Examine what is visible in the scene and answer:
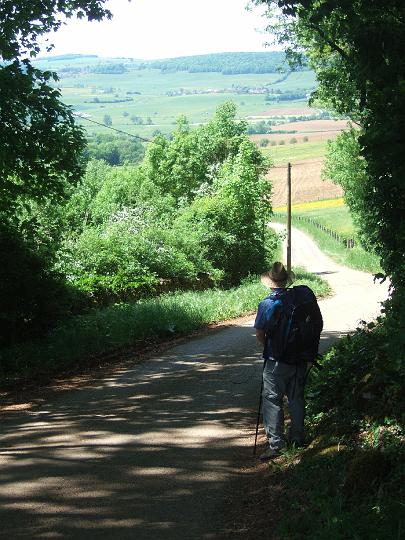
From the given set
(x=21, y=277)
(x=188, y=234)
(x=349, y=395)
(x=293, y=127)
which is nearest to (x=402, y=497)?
(x=349, y=395)

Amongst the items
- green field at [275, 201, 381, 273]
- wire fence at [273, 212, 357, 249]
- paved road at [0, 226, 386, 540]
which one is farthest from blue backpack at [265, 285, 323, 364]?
wire fence at [273, 212, 357, 249]

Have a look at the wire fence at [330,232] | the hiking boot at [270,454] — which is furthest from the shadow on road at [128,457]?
the wire fence at [330,232]

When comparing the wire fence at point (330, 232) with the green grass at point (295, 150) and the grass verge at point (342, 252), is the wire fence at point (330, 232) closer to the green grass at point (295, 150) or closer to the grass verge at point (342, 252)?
the grass verge at point (342, 252)

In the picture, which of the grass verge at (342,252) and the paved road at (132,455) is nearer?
the paved road at (132,455)

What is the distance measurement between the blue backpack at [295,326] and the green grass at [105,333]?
7541mm

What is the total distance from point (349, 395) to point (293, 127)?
151 m

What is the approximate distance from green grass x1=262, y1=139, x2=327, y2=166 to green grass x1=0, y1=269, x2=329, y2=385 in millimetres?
103541

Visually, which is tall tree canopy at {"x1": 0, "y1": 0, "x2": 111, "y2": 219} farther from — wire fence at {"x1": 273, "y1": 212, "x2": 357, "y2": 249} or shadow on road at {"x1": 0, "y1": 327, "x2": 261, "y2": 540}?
wire fence at {"x1": 273, "y1": 212, "x2": 357, "y2": 249}

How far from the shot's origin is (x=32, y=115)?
1641 cm

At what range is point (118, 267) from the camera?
2809 cm

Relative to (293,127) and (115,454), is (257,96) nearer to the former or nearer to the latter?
(293,127)

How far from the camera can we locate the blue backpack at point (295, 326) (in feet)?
25.7

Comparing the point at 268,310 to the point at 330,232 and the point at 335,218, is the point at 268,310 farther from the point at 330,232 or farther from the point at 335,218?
the point at 335,218

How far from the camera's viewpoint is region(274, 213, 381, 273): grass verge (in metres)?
65.2
